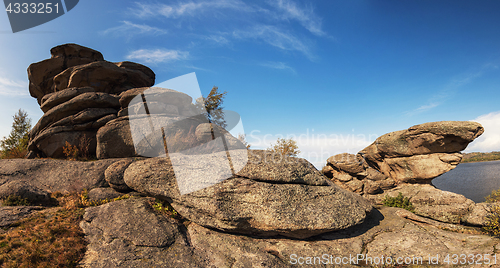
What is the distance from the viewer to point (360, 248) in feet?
34.7

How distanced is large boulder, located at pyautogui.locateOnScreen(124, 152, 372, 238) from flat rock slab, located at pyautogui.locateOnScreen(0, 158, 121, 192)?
185 inches

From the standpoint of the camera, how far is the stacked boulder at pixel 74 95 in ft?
62.5

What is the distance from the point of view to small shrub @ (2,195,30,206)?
37.2 ft

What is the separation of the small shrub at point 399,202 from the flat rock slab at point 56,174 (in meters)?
23.5

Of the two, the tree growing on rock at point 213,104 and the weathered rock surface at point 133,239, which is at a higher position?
the tree growing on rock at point 213,104

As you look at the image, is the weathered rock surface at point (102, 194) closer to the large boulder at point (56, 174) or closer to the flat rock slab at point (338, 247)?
the large boulder at point (56, 174)

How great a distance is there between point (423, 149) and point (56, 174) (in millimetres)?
31165

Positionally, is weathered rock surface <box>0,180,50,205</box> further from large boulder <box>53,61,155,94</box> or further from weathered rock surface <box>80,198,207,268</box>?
large boulder <box>53,61,155,94</box>

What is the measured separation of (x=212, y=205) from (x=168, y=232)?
8.00 feet

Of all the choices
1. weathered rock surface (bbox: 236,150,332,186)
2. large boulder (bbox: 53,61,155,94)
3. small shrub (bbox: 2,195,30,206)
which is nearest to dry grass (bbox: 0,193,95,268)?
small shrub (bbox: 2,195,30,206)

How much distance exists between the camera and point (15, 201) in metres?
11.5

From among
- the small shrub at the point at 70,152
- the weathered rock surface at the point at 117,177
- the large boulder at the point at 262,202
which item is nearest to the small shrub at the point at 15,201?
the weathered rock surface at the point at 117,177

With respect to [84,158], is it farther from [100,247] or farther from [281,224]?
[281,224]

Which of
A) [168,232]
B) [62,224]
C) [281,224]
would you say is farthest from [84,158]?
[281,224]
